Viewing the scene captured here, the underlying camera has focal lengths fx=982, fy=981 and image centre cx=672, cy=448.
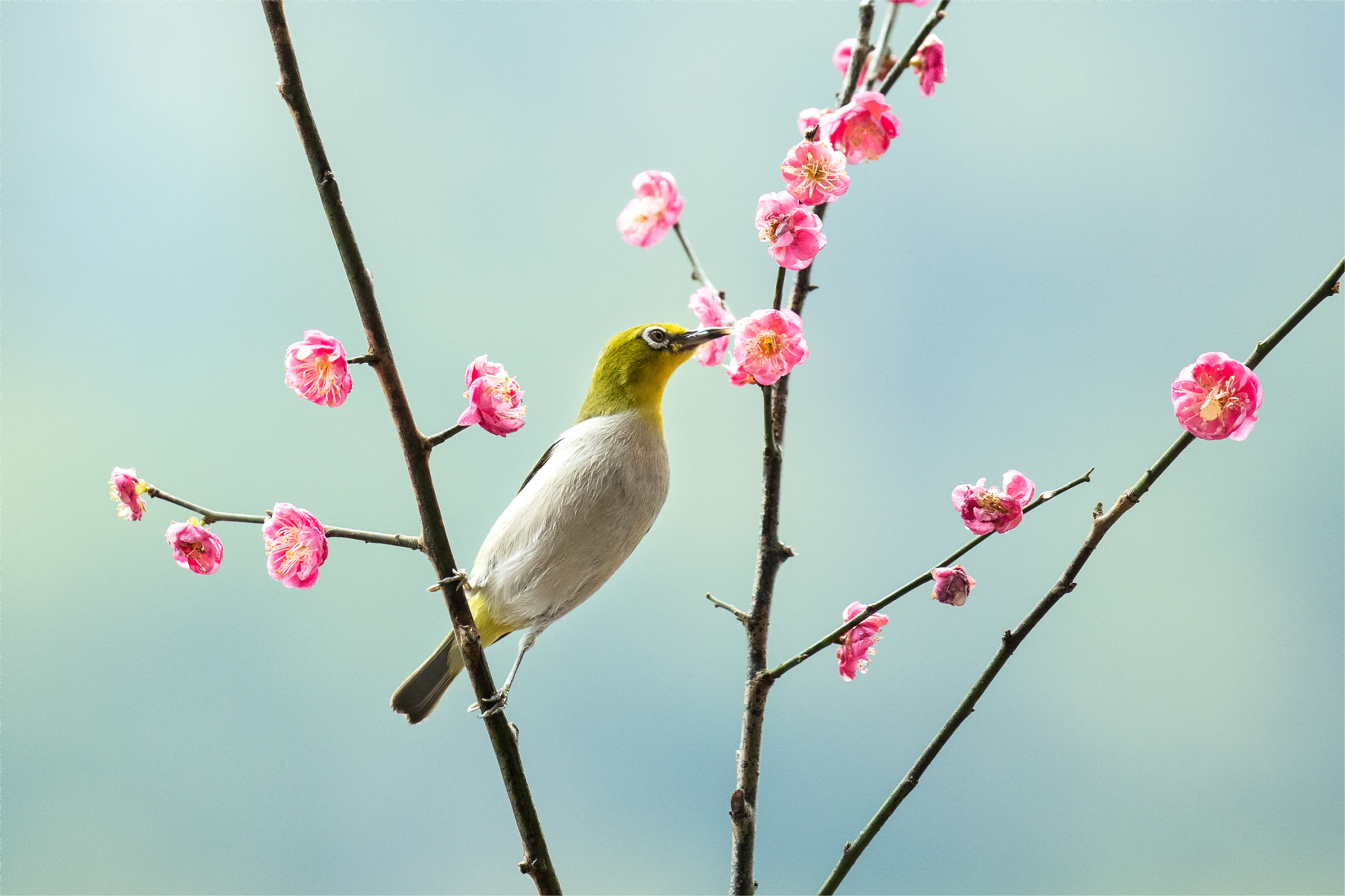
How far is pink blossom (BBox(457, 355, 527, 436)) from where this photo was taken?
3.14ft

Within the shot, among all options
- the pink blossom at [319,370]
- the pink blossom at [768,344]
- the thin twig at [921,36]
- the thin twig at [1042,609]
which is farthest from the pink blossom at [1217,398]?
the pink blossom at [319,370]

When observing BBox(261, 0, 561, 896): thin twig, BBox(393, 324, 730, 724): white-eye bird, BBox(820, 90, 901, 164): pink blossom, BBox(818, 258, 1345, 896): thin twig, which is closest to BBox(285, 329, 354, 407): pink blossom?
BBox(261, 0, 561, 896): thin twig

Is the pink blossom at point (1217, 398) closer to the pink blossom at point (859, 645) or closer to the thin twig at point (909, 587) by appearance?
the thin twig at point (909, 587)

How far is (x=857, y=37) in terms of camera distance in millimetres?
1248

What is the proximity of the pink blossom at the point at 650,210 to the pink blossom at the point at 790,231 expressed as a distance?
26 cm

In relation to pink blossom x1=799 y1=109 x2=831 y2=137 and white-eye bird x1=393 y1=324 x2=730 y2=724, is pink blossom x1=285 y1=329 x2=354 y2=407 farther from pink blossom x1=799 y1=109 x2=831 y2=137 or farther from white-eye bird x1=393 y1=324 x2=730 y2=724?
pink blossom x1=799 y1=109 x2=831 y2=137

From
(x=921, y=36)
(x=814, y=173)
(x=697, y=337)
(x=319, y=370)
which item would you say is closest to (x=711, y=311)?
(x=697, y=337)

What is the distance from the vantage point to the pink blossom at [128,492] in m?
0.99

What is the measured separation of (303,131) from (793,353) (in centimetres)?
49

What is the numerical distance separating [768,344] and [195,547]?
0.62m

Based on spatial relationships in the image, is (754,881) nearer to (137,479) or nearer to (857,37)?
(137,479)

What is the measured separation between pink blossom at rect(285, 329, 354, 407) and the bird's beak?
49cm

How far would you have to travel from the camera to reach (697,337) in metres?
1.32

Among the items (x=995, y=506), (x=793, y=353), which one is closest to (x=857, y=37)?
(x=793, y=353)
